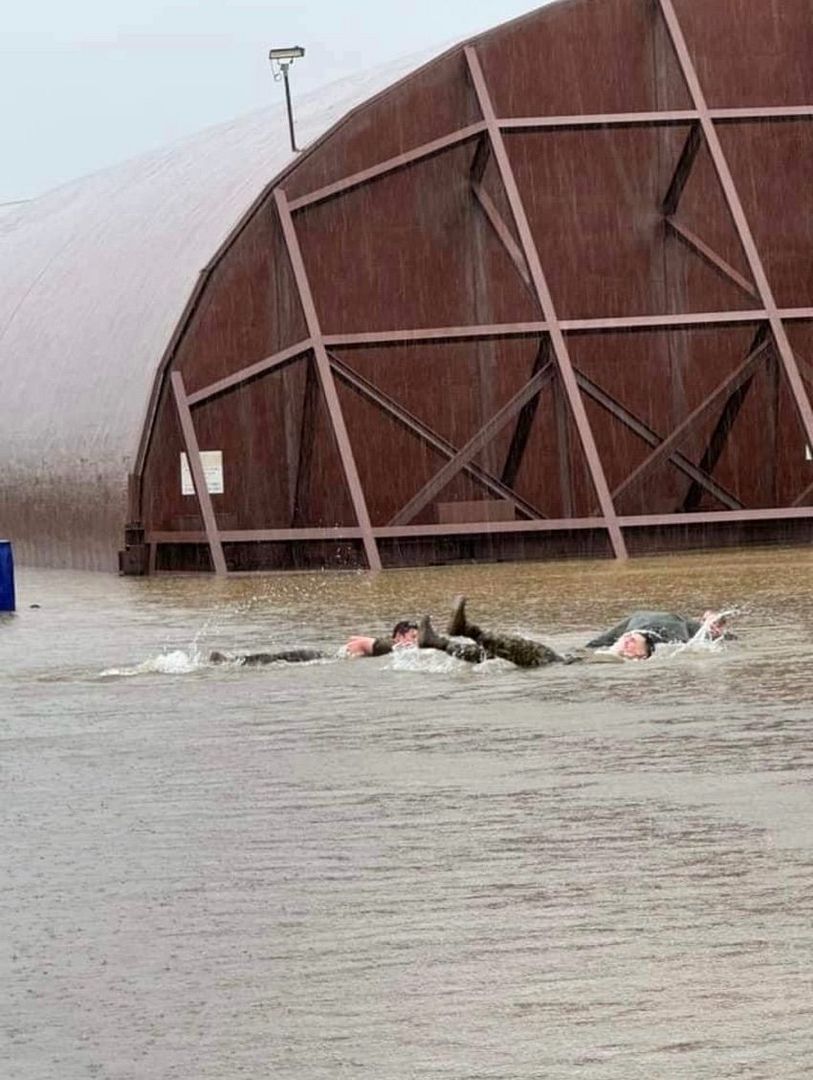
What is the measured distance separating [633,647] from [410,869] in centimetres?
809

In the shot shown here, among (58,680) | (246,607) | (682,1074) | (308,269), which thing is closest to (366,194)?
(308,269)

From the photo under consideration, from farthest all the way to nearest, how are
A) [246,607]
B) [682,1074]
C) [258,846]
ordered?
[246,607]
[258,846]
[682,1074]

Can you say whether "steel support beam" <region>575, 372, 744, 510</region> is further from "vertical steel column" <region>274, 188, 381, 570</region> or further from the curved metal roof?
the curved metal roof

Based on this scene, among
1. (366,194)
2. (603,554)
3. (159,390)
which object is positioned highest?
(366,194)

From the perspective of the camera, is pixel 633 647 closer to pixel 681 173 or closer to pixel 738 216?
pixel 738 216

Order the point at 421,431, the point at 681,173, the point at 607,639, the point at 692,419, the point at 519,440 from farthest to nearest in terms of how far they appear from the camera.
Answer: the point at 681,173, the point at 692,419, the point at 519,440, the point at 421,431, the point at 607,639

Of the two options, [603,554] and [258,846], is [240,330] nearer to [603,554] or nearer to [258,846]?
[603,554]

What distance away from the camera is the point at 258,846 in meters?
9.59

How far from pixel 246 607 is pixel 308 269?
1087 centimetres

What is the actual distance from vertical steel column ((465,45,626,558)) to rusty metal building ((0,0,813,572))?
5 centimetres

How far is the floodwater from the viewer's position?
6.49 m

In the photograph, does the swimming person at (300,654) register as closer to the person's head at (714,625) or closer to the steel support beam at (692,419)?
the person's head at (714,625)

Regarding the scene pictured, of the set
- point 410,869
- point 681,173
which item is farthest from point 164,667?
point 681,173

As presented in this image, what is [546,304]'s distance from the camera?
1308 inches
